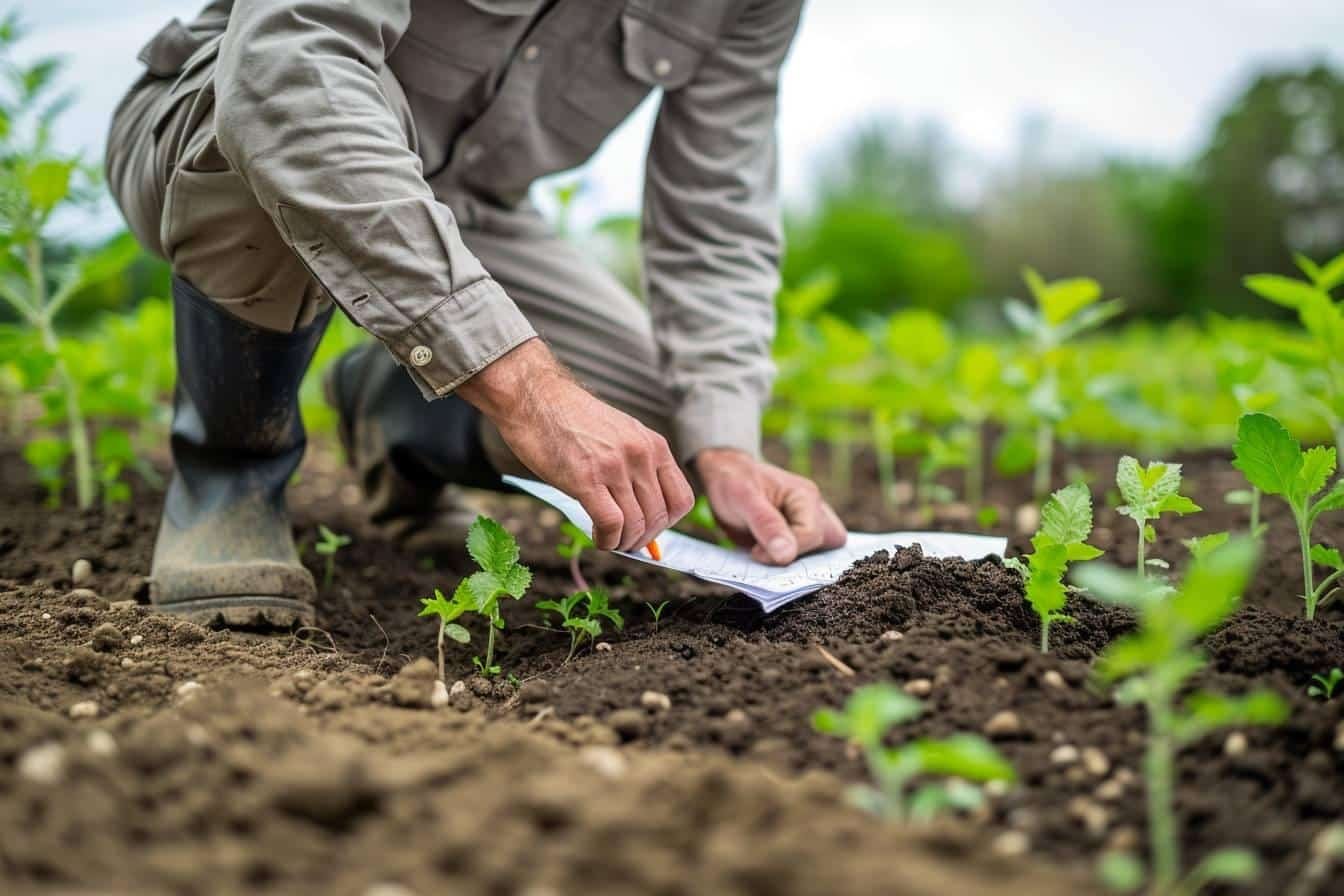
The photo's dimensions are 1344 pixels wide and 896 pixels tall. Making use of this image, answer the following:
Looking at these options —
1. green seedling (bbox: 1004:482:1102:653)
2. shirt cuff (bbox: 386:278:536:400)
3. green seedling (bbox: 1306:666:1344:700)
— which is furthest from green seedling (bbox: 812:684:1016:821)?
shirt cuff (bbox: 386:278:536:400)

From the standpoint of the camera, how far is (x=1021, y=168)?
21266 millimetres

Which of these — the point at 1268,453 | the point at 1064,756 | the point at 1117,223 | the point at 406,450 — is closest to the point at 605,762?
the point at 1064,756

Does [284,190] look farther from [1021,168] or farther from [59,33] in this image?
[1021,168]

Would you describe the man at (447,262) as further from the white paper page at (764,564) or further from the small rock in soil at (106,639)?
the small rock in soil at (106,639)

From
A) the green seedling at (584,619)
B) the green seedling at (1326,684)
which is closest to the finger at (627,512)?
the green seedling at (584,619)

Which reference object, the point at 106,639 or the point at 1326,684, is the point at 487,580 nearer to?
the point at 106,639

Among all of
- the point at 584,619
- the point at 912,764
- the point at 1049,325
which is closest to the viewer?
the point at 912,764

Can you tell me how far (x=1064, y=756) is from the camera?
1.05m

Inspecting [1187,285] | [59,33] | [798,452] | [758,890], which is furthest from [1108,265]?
[758,890]

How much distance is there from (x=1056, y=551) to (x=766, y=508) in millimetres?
603

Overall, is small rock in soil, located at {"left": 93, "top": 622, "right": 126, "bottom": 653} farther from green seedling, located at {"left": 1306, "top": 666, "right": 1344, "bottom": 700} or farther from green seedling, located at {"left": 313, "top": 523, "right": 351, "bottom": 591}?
green seedling, located at {"left": 1306, "top": 666, "right": 1344, "bottom": 700}

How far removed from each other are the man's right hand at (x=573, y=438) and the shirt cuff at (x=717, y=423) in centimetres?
54

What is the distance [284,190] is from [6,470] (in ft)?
5.56

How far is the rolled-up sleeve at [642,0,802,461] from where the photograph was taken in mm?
2193
